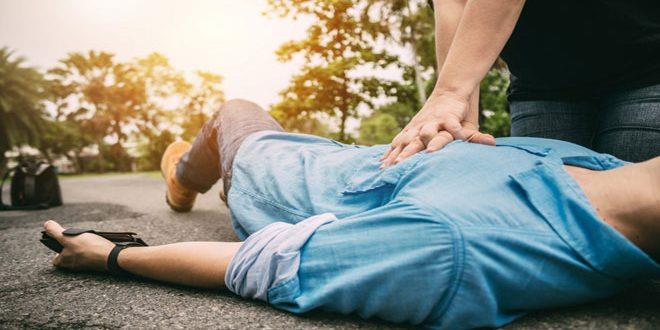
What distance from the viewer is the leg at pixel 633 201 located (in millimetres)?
946

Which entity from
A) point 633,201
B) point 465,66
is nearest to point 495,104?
point 465,66

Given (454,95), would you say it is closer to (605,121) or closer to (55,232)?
(605,121)

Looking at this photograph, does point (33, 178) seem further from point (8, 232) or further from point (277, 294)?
point (277, 294)

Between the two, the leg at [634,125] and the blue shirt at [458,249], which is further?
the leg at [634,125]

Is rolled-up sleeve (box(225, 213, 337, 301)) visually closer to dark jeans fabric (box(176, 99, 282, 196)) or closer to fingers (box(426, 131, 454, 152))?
fingers (box(426, 131, 454, 152))

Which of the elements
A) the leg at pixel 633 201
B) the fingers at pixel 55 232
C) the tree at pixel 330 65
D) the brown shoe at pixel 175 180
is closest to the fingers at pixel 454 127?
the leg at pixel 633 201

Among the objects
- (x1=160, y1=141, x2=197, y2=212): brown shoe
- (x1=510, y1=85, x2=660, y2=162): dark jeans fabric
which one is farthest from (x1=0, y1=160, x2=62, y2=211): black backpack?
(x1=510, y1=85, x2=660, y2=162): dark jeans fabric

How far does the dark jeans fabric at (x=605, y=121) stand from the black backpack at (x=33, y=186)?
14.1 feet

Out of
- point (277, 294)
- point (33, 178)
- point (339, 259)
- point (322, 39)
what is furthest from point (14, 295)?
point (322, 39)

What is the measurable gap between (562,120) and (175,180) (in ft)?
7.91

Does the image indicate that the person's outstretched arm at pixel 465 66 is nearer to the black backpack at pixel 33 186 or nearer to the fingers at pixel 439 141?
the fingers at pixel 439 141

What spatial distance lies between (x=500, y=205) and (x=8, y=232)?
9.51ft

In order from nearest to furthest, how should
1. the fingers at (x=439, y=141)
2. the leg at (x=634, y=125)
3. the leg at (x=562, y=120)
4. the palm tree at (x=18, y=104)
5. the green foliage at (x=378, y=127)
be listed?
the fingers at (x=439, y=141) → the leg at (x=634, y=125) → the leg at (x=562, y=120) → the palm tree at (x=18, y=104) → the green foliage at (x=378, y=127)

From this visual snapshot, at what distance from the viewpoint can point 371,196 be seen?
1.27m
